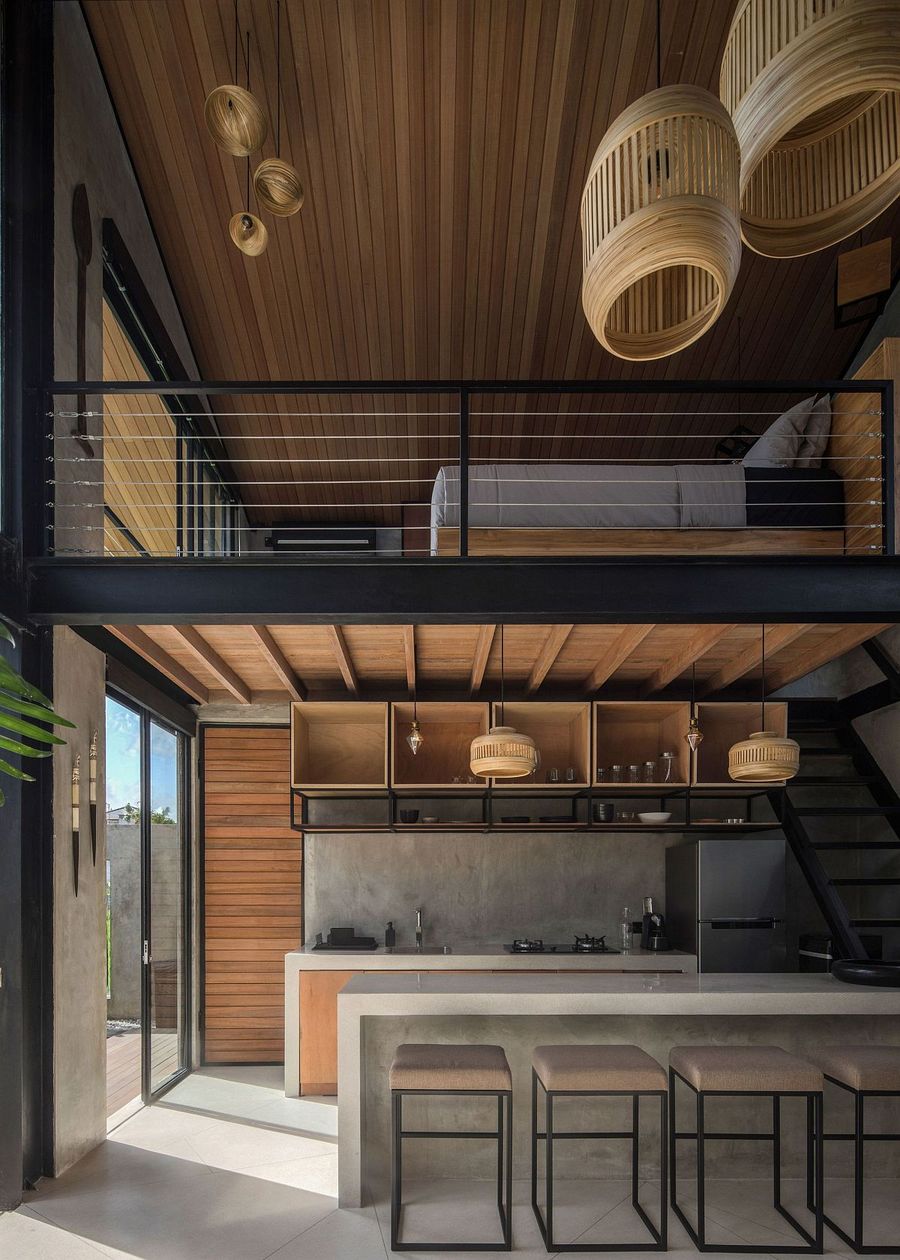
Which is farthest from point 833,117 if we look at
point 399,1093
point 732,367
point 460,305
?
point 732,367

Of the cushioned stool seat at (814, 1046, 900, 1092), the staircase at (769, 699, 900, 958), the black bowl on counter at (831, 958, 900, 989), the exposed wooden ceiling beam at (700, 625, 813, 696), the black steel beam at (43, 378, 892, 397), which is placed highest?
the black steel beam at (43, 378, 892, 397)

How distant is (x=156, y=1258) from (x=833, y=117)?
4.26m

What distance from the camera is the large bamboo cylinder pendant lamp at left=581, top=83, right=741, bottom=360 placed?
2201 millimetres

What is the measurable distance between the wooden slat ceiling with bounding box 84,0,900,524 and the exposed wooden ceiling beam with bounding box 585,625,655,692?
1.36 m

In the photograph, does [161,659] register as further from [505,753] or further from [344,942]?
[344,942]

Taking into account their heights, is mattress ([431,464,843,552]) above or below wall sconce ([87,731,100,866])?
above

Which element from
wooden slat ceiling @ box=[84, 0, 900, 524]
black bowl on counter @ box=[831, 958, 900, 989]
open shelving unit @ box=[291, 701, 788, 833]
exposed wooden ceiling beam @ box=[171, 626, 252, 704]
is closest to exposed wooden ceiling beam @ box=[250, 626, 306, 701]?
open shelving unit @ box=[291, 701, 788, 833]

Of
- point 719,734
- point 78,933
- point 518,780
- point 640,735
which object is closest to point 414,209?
point 518,780

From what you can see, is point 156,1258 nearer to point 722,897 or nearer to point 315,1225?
point 315,1225

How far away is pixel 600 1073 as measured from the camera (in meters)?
3.87

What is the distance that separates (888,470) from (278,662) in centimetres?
347

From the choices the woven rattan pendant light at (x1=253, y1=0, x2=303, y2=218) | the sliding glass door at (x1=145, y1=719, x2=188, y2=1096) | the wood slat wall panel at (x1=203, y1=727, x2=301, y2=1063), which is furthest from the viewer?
the wood slat wall panel at (x1=203, y1=727, x2=301, y2=1063)

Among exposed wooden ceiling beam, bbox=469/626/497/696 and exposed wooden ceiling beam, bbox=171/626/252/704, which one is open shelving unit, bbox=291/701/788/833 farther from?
exposed wooden ceiling beam, bbox=171/626/252/704

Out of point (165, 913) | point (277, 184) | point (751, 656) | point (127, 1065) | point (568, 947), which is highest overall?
point (277, 184)
